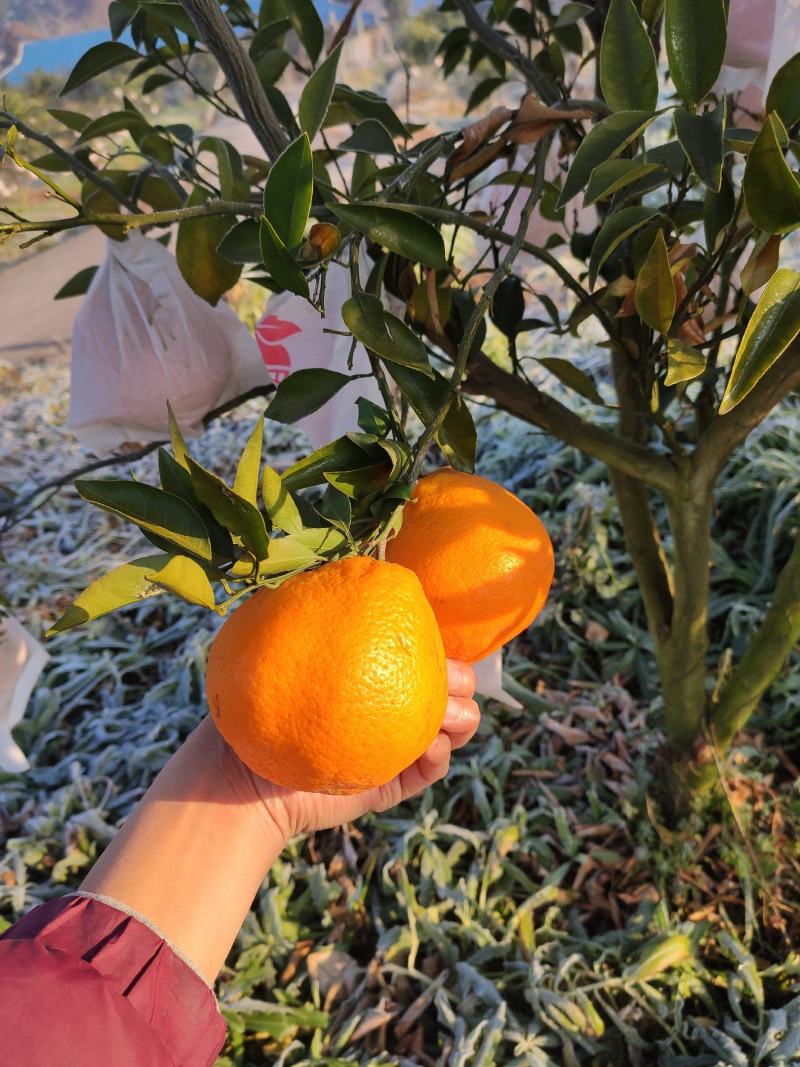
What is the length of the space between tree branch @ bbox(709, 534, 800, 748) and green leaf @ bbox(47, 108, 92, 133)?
0.92 m

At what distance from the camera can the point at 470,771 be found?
1.32m

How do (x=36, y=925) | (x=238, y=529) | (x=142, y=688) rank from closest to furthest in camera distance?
(x=238, y=529)
(x=36, y=925)
(x=142, y=688)

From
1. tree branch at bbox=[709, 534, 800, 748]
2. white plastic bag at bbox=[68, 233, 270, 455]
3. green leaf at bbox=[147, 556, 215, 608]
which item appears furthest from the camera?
white plastic bag at bbox=[68, 233, 270, 455]

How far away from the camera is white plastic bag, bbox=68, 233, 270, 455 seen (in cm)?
102

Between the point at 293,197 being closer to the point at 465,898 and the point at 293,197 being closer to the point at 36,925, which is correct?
the point at 36,925

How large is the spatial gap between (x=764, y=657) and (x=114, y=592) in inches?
33.0

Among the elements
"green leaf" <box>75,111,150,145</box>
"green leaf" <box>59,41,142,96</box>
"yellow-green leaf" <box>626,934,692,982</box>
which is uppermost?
"green leaf" <box>59,41,142,96</box>

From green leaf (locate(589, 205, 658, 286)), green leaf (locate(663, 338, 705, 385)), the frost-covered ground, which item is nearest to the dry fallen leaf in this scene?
green leaf (locate(589, 205, 658, 286))

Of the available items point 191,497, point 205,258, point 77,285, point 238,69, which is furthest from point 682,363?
point 77,285

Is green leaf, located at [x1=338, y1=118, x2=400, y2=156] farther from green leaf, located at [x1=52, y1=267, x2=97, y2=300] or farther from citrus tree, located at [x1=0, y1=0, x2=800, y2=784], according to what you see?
A: green leaf, located at [x1=52, y1=267, x2=97, y2=300]

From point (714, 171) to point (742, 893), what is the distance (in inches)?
40.1

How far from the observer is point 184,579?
1.15ft

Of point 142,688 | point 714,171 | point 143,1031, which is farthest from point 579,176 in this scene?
point 142,688

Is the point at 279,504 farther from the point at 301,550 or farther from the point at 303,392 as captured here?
the point at 303,392
